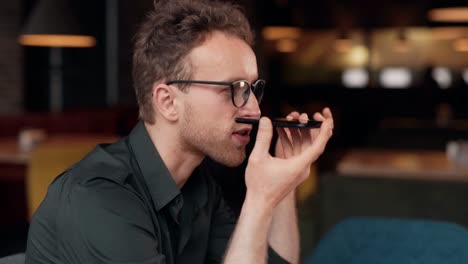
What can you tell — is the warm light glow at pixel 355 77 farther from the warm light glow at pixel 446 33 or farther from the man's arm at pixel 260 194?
the man's arm at pixel 260 194

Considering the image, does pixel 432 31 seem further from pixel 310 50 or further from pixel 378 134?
pixel 378 134

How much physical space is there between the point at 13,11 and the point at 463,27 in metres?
8.57

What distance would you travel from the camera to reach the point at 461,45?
523 inches

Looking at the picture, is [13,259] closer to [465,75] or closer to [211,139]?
[211,139]

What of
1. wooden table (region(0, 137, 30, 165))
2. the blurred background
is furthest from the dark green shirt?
wooden table (region(0, 137, 30, 165))

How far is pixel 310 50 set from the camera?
46.3 ft

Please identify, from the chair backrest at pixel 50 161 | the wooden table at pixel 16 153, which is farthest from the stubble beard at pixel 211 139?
the wooden table at pixel 16 153

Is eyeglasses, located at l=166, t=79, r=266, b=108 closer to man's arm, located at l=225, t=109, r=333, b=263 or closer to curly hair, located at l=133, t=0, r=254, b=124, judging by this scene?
curly hair, located at l=133, t=0, r=254, b=124

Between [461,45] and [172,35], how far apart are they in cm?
1269

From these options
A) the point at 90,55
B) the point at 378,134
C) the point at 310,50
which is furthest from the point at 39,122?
the point at 310,50

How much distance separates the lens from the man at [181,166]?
1350 mm

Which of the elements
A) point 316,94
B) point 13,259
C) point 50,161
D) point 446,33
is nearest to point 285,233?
point 13,259

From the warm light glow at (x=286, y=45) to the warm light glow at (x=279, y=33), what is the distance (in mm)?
157

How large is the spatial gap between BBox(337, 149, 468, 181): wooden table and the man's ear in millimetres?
2901
